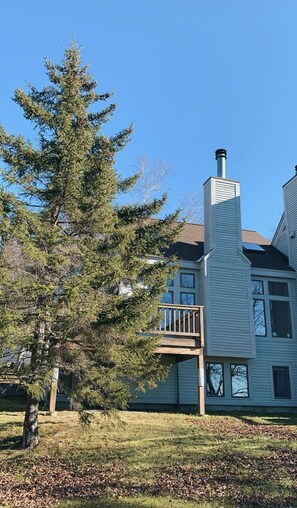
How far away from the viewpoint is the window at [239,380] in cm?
1636

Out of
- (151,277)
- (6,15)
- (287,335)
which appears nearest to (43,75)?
(6,15)

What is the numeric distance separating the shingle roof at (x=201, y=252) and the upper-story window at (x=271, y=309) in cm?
81

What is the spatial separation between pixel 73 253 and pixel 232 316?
958 centimetres

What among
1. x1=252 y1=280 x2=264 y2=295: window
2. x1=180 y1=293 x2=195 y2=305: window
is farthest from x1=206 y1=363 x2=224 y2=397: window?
x1=252 y1=280 x2=264 y2=295: window

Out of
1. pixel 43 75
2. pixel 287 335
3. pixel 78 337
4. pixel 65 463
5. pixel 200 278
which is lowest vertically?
pixel 65 463

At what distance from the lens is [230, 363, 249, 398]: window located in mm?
16359

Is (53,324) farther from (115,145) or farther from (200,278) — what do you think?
(200,278)

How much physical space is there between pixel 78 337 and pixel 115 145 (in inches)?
170

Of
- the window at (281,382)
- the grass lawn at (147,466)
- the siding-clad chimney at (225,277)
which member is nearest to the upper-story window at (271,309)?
the siding-clad chimney at (225,277)

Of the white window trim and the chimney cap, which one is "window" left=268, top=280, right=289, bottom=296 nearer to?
the white window trim

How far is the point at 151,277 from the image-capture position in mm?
9656

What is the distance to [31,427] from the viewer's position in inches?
328

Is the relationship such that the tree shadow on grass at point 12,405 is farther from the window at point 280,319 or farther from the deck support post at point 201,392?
the window at point 280,319

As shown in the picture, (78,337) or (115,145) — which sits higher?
(115,145)
